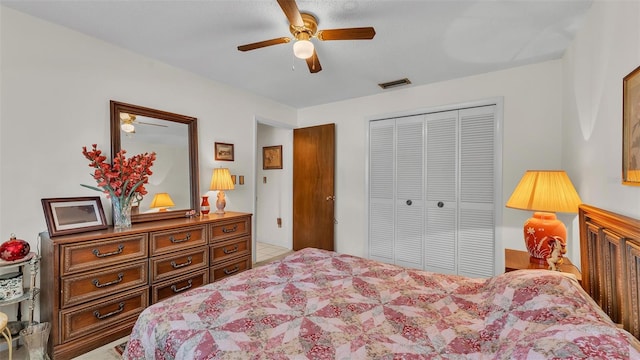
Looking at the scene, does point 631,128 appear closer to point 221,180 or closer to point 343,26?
point 343,26

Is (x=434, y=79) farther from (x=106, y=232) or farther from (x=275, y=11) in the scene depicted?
(x=106, y=232)

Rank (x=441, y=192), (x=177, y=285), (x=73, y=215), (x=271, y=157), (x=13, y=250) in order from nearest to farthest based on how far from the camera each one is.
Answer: (x=13, y=250)
(x=73, y=215)
(x=177, y=285)
(x=441, y=192)
(x=271, y=157)

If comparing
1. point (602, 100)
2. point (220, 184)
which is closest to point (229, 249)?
point (220, 184)

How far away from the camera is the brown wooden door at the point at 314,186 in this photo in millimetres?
4188

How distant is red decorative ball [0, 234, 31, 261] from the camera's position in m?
1.72

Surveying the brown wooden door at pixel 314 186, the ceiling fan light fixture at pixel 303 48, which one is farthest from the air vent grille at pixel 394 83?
the ceiling fan light fixture at pixel 303 48

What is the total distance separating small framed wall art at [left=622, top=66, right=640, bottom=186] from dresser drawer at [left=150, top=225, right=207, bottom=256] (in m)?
2.96

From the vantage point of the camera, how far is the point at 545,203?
1.86 m

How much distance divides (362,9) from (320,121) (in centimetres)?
252

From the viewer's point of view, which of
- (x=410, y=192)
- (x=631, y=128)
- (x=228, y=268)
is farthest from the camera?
(x=410, y=192)

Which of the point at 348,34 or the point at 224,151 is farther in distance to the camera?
the point at 224,151

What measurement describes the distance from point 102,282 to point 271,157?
328 centimetres

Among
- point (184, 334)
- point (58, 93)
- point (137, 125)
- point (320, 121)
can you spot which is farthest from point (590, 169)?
point (58, 93)

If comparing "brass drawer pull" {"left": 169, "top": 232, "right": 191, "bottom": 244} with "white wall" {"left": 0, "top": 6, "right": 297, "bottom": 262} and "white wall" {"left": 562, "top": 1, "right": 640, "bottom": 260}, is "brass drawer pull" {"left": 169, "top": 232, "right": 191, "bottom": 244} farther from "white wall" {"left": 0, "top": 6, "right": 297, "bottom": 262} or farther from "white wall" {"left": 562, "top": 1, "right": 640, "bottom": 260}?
"white wall" {"left": 562, "top": 1, "right": 640, "bottom": 260}
